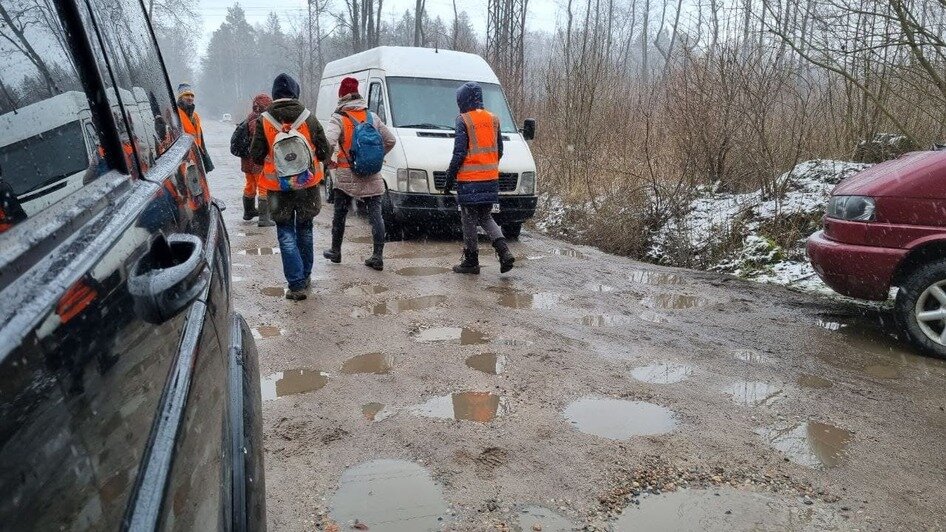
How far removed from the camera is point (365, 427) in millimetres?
3262

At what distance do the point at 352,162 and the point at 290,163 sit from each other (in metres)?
1.16

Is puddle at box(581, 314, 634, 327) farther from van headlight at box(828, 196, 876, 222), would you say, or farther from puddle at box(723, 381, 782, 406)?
van headlight at box(828, 196, 876, 222)

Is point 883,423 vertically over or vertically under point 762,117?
under

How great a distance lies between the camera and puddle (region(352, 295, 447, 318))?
17.1ft

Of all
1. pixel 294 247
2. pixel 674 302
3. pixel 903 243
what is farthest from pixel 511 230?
pixel 903 243

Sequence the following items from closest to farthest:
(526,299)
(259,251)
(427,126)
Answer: (526,299) → (259,251) → (427,126)

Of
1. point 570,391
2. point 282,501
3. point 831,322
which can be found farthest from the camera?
point 831,322

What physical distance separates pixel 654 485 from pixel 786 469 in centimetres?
66

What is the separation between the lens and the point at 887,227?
173 inches

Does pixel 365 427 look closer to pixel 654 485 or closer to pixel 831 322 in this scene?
pixel 654 485

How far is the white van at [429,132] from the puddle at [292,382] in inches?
161

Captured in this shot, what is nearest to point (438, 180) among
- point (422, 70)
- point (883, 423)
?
point (422, 70)

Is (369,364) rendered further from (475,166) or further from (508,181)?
(508,181)

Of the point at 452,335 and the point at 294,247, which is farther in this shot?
the point at 294,247
